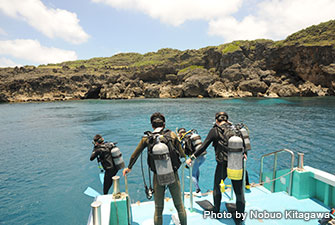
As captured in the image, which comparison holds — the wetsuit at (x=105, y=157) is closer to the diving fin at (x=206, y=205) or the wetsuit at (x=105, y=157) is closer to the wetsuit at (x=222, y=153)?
the diving fin at (x=206, y=205)

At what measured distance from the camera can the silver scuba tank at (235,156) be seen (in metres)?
3.14

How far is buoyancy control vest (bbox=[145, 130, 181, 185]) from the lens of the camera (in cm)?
276

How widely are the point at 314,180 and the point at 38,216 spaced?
812cm

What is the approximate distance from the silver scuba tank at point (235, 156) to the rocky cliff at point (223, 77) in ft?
255

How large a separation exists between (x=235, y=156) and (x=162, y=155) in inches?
52.2

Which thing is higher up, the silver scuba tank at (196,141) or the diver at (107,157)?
the silver scuba tank at (196,141)

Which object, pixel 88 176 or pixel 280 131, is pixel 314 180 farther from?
pixel 280 131

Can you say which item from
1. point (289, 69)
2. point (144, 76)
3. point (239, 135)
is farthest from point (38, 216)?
point (144, 76)

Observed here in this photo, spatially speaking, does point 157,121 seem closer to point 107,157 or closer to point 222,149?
point 222,149

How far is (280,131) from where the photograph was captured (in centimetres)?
1747

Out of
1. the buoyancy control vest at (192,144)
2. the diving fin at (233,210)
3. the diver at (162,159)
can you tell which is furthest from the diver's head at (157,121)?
the diving fin at (233,210)

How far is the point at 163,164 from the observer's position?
280 cm

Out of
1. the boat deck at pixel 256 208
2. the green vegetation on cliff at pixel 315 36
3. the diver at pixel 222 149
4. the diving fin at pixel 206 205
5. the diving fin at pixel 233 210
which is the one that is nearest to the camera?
the diver at pixel 222 149

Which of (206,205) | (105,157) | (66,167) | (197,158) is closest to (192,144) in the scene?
(197,158)
